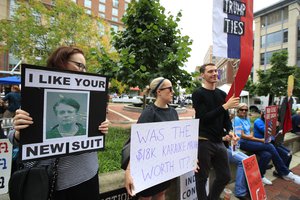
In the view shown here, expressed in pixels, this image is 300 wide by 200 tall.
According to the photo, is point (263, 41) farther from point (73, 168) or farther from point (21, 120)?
point (21, 120)

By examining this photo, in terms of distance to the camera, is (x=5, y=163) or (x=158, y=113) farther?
(x=5, y=163)

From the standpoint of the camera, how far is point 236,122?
4059 millimetres

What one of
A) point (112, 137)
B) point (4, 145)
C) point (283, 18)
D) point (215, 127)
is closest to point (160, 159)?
point (215, 127)

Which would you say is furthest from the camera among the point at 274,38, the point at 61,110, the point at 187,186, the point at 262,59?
the point at 262,59

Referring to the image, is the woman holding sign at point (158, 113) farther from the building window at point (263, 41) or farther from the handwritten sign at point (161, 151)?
the building window at point (263, 41)

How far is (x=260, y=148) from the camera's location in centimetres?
400

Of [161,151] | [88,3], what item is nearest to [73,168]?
[161,151]

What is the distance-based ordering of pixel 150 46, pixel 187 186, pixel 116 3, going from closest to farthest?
pixel 187 186, pixel 150 46, pixel 116 3

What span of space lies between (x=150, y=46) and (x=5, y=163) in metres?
3.65

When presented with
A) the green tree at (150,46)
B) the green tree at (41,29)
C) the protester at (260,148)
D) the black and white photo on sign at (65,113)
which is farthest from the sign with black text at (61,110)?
the green tree at (41,29)

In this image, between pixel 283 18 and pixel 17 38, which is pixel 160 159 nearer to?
pixel 17 38

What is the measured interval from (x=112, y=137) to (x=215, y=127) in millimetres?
3582

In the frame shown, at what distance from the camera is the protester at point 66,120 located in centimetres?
129

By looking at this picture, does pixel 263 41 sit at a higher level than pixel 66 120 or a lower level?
higher
